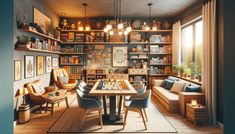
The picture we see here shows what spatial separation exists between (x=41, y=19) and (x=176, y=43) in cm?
487

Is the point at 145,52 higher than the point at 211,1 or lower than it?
lower

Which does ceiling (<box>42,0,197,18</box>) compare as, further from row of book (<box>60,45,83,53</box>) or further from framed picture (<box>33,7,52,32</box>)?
row of book (<box>60,45,83,53</box>)

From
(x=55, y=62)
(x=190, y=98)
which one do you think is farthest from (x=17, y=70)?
(x=190, y=98)

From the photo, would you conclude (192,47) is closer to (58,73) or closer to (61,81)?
(61,81)

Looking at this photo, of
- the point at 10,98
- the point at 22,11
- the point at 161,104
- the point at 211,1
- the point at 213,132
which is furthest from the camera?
the point at 161,104

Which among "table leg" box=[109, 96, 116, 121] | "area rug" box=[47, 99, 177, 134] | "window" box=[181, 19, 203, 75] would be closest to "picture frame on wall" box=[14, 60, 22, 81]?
"area rug" box=[47, 99, 177, 134]

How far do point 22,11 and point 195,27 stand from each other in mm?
5129

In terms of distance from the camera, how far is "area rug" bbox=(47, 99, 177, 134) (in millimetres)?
3668

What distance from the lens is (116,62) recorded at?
803cm

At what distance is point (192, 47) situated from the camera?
6.39 metres

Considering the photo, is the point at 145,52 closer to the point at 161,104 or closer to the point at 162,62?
the point at 162,62

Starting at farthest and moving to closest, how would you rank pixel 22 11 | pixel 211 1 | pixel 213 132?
pixel 22 11 < pixel 211 1 < pixel 213 132

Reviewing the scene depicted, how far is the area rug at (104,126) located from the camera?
367cm

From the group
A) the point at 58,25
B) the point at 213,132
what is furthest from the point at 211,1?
the point at 58,25
